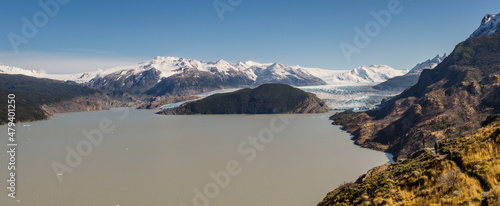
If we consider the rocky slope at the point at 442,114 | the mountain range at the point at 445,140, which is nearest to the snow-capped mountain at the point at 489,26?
the mountain range at the point at 445,140

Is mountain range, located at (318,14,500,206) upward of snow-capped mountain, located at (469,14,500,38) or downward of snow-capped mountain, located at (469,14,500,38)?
downward

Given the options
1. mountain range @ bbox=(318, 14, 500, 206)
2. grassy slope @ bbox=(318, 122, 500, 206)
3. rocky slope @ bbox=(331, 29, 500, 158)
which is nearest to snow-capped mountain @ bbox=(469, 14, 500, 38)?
mountain range @ bbox=(318, 14, 500, 206)

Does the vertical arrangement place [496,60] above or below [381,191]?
above

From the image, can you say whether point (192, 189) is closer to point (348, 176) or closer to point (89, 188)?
point (89, 188)

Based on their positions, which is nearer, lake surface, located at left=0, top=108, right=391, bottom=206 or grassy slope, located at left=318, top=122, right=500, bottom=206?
grassy slope, located at left=318, top=122, right=500, bottom=206

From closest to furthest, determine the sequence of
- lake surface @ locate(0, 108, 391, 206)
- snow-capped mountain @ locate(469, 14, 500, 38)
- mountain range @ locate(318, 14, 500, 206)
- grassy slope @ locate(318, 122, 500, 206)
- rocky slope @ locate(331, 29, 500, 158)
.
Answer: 1. grassy slope @ locate(318, 122, 500, 206)
2. mountain range @ locate(318, 14, 500, 206)
3. lake surface @ locate(0, 108, 391, 206)
4. rocky slope @ locate(331, 29, 500, 158)
5. snow-capped mountain @ locate(469, 14, 500, 38)

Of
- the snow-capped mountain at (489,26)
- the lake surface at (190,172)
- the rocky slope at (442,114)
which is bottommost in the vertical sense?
the lake surface at (190,172)

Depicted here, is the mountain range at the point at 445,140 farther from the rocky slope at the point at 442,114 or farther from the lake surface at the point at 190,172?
the lake surface at the point at 190,172

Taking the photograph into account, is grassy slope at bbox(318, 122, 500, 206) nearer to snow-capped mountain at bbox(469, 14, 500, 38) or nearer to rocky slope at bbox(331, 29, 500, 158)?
rocky slope at bbox(331, 29, 500, 158)

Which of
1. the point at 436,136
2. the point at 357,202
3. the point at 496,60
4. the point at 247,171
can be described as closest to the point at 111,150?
the point at 247,171
